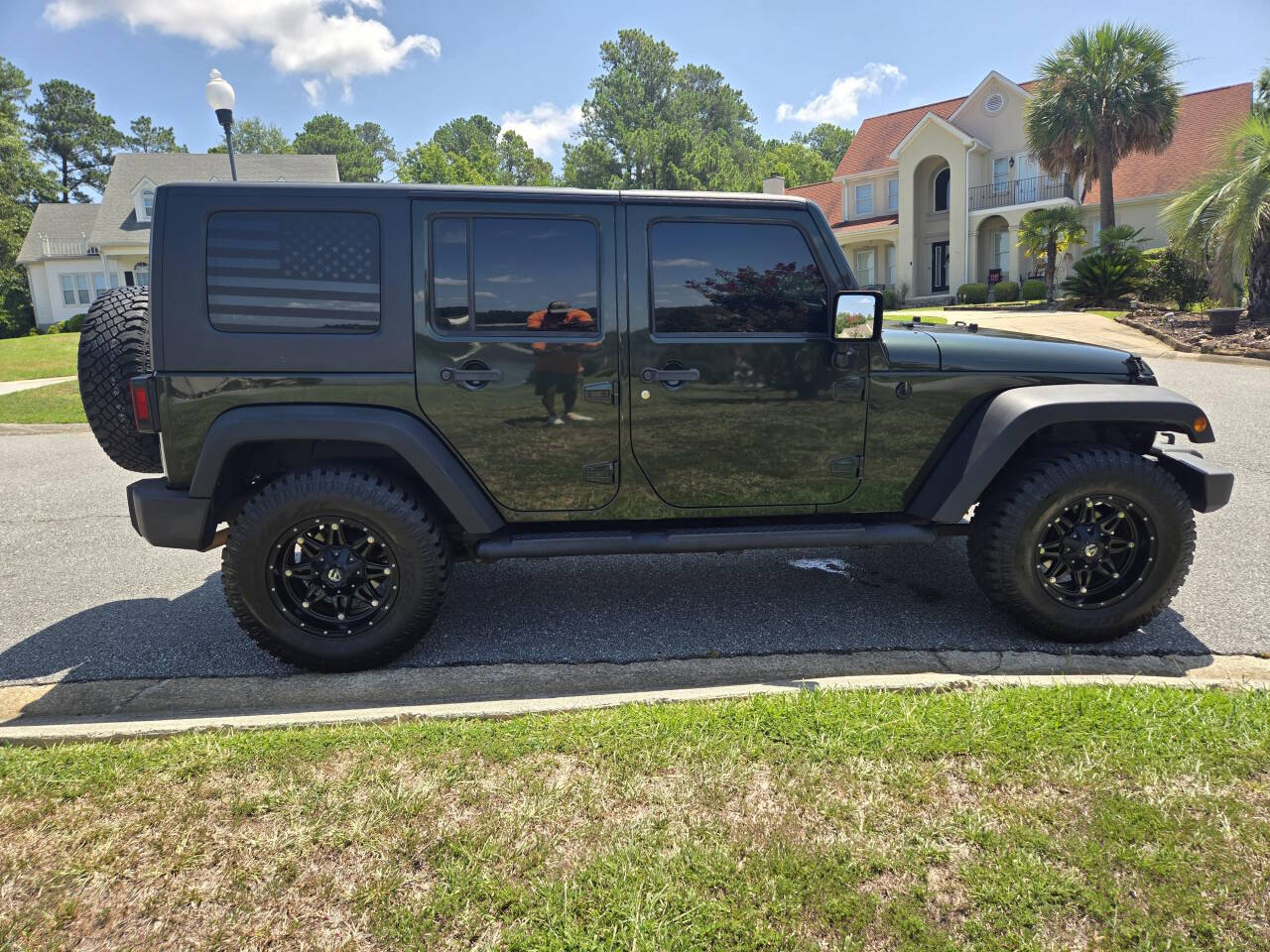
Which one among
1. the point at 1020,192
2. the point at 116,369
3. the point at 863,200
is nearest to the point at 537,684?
the point at 116,369

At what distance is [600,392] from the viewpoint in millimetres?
3506

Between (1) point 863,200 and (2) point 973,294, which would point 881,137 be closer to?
(1) point 863,200

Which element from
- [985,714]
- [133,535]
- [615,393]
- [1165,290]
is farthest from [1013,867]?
[1165,290]

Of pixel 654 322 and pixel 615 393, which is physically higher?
pixel 654 322

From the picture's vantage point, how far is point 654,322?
353 cm

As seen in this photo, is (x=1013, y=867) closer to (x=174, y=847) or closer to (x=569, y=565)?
(x=174, y=847)

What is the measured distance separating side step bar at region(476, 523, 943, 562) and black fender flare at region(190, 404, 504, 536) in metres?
0.32

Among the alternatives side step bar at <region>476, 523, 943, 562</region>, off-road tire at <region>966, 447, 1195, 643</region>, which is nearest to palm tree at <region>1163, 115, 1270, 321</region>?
off-road tire at <region>966, 447, 1195, 643</region>

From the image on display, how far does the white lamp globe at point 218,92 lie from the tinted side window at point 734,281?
10.4m

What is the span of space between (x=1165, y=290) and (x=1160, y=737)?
2099cm

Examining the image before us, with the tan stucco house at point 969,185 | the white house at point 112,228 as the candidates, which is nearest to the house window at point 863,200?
the tan stucco house at point 969,185

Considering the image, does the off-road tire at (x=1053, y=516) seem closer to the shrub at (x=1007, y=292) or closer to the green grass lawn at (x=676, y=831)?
the green grass lawn at (x=676, y=831)

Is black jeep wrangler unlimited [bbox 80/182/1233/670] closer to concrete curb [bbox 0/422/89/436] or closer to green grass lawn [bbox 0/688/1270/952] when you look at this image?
green grass lawn [bbox 0/688/1270/952]

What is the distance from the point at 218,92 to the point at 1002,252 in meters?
27.9
